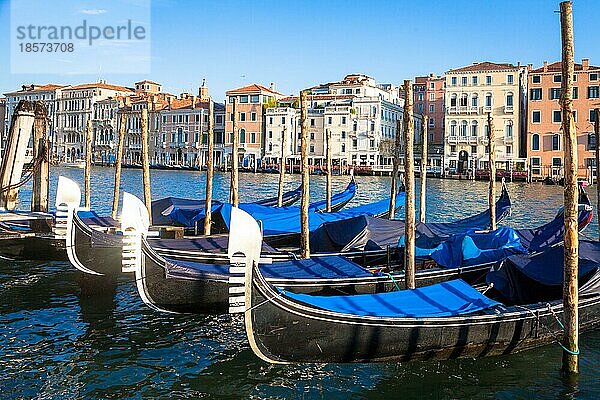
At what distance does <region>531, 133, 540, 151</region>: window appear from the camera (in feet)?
116

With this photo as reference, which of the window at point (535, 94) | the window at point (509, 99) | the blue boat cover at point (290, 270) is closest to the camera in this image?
the blue boat cover at point (290, 270)

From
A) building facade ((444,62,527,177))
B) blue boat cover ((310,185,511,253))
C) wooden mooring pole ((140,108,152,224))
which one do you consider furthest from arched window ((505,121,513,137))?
wooden mooring pole ((140,108,152,224))

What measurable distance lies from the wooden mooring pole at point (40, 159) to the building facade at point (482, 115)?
29.4 meters

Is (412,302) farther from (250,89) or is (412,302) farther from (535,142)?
(250,89)

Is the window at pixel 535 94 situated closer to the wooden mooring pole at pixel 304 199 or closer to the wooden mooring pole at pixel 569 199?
the wooden mooring pole at pixel 304 199

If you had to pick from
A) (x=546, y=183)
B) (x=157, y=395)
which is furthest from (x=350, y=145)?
(x=157, y=395)

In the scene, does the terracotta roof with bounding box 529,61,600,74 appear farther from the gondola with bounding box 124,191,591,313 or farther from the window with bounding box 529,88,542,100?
the gondola with bounding box 124,191,591,313

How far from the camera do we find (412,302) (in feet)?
17.3

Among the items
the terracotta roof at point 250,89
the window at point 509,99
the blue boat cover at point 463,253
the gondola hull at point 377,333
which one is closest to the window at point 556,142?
the window at point 509,99

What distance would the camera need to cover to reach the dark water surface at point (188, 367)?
4848mm

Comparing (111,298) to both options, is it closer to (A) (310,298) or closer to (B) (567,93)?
(A) (310,298)

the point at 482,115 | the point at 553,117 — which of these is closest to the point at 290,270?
the point at 553,117

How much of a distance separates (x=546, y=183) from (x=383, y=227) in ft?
88.1

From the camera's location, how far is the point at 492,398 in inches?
189
